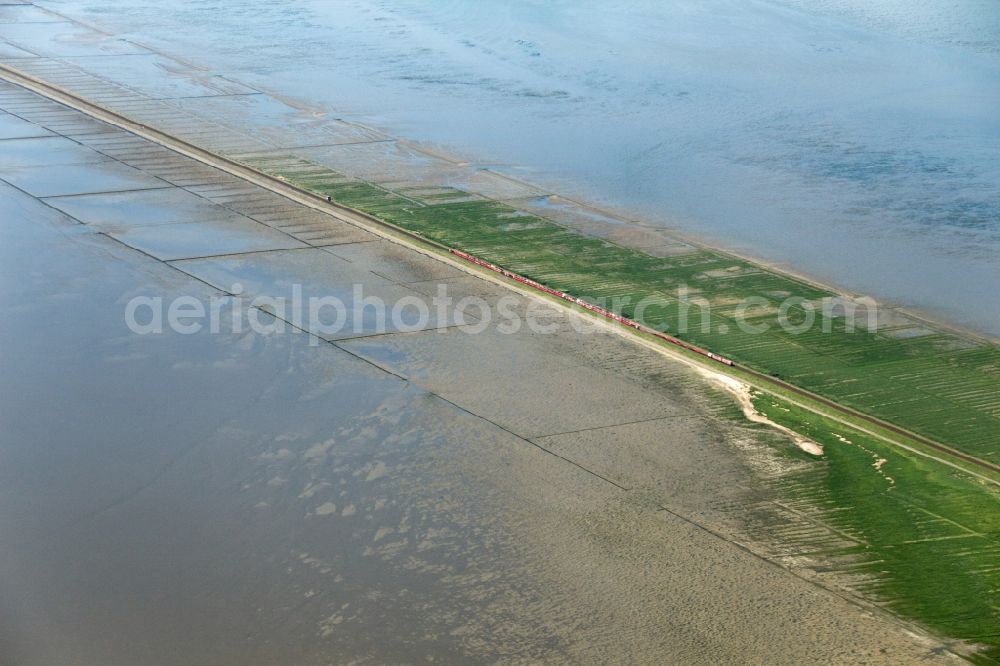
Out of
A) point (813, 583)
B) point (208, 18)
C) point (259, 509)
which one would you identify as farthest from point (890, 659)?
point (208, 18)

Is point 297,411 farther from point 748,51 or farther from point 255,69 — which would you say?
point 748,51

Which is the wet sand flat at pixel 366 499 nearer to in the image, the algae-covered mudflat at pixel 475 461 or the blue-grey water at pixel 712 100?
the algae-covered mudflat at pixel 475 461

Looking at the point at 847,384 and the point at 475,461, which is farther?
the point at 847,384

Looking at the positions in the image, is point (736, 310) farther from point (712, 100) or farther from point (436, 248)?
point (712, 100)

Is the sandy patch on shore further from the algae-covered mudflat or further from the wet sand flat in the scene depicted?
the wet sand flat

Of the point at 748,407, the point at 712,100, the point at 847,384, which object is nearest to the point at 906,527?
the point at 748,407

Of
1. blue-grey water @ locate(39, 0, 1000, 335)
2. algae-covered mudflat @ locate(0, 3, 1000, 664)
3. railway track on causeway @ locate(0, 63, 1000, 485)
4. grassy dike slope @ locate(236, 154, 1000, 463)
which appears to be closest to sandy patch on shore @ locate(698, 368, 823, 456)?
algae-covered mudflat @ locate(0, 3, 1000, 664)
